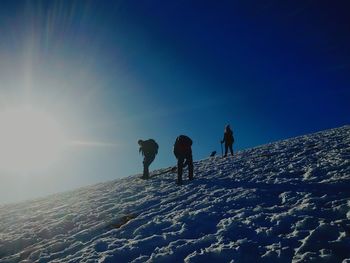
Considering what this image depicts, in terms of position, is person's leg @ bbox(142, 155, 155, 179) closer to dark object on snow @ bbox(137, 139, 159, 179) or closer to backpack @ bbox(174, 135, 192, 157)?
dark object on snow @ bbox(137, 139, 159, 179)

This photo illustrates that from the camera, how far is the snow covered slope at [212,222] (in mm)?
8156

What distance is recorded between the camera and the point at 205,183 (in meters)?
16.9

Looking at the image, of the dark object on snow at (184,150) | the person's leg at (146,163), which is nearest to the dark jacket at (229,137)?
the person's leg at (146,163)

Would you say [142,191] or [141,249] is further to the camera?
[142,191]

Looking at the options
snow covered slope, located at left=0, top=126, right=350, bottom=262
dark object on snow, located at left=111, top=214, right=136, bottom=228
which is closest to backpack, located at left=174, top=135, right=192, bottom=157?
snow covered slope, located at left=0, top=126, right=350, bottom=262

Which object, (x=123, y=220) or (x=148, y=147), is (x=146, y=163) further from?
(x=123, y=220)

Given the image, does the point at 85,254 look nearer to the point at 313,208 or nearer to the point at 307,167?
the point at 313,208

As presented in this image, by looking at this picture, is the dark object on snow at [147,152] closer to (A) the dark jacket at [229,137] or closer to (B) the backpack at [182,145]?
(B) the backpack at [182,145]

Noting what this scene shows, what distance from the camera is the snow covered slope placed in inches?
321

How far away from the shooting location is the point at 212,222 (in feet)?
34.5

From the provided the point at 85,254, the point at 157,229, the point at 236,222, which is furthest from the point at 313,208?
the point at 85,254

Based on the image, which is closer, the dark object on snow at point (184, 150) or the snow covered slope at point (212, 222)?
the snow covered slope at point (212, 222)

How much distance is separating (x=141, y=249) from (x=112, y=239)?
163 cm

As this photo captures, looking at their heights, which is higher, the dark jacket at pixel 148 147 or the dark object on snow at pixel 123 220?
the dark jacket at pixel 148 147
